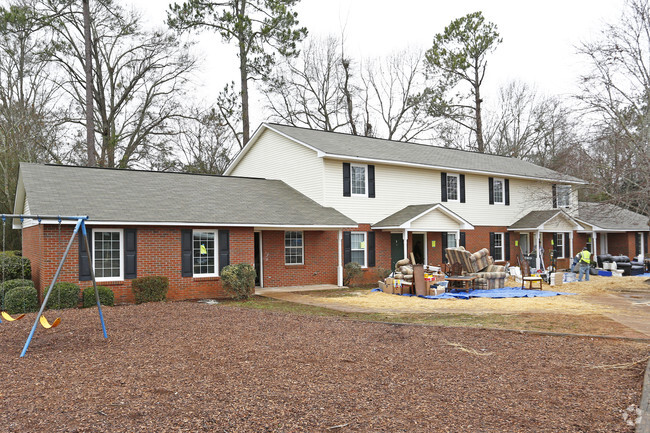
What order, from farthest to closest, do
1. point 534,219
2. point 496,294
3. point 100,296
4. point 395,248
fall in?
point 534,219, point 395,248, point 496,294, point 100,296

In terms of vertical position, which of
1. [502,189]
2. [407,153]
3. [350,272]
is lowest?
[350,272]

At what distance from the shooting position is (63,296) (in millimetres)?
13594

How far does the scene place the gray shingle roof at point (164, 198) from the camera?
1545 centimetres

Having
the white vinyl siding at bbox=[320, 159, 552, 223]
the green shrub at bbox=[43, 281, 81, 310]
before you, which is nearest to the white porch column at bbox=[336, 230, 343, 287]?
the white vinyl siding at bbox=[320, 159, 552, 223]

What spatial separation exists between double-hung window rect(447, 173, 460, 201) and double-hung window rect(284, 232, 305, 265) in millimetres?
8621

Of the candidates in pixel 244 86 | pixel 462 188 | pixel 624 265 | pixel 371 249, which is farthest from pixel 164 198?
pixel 624 265

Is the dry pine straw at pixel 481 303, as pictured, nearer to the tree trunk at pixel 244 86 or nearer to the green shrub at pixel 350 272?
the green shrub at pixel 350 272

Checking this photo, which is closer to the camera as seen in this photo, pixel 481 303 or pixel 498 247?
pixel 481 303

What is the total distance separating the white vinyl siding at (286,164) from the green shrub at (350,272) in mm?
2837

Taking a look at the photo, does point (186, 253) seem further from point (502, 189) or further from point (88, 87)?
point (502, 189)

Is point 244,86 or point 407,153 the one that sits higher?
point 244,86

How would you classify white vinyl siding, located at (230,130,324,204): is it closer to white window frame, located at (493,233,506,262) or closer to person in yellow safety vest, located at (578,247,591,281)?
white window frame, located at (493,233,506,262)

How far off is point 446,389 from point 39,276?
12960 millimetres

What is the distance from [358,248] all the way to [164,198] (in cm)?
814
